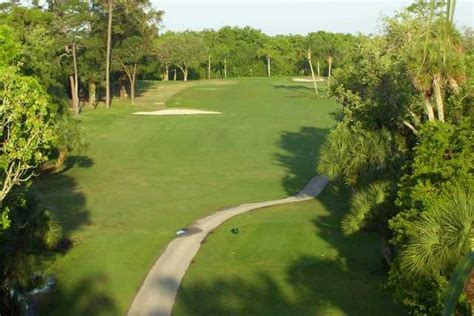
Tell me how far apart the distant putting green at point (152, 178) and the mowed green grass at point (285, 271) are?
5.38 ft

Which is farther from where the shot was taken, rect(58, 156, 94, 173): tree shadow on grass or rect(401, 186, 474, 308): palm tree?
rect(58, 156, 94, 173): tree shadow on grass

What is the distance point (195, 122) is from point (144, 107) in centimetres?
1246

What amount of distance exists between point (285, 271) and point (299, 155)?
27025 millimetres

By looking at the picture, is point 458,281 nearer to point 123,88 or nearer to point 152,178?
point 152,178

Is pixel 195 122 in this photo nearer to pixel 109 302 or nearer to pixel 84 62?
pixel 84 62

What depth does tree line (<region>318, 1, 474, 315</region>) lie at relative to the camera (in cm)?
1406

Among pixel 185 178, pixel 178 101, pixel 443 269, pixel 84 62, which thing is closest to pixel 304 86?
pixel 178 101

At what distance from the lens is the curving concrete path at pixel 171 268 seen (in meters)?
19.9

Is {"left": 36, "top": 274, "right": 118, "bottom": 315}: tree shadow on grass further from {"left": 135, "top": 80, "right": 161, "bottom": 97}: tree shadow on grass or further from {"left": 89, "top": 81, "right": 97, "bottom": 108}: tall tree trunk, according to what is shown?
{"left": 135, "top": 80, "right": 161, "bottom": 97}: tree shadow on grass

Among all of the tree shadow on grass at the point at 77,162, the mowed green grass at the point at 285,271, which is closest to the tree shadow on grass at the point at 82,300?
the mowed green grass at the point at 285,271

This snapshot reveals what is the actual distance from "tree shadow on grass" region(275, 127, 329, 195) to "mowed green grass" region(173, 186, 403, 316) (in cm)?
904

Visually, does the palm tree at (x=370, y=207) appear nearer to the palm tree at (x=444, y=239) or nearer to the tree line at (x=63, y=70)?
the palm tree at (x=444, y=239)

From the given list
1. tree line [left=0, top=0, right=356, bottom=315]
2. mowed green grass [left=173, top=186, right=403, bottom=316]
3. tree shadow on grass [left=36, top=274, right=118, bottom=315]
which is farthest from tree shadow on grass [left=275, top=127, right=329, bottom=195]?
tree shadow on grass [left=36, top=274, right=118, bottom=315]

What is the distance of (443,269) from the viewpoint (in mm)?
14219
